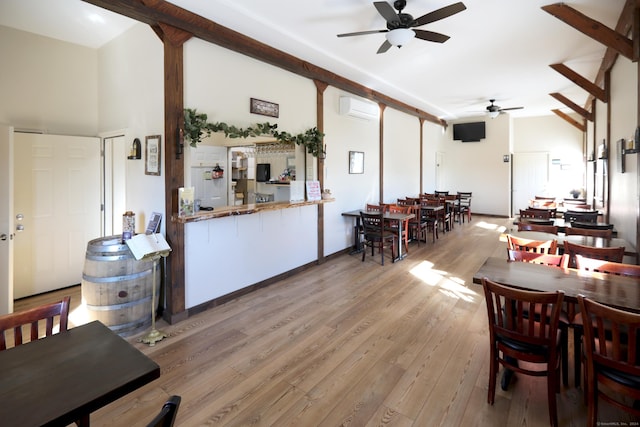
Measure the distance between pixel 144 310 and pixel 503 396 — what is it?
304 cm

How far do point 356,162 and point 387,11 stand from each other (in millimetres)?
3161

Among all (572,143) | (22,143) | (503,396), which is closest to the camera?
(503,396)

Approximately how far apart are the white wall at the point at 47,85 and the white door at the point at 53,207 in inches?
9.2

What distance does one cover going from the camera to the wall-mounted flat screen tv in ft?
34.0

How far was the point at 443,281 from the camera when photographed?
14.7ft

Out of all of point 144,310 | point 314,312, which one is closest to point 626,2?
point 314,312

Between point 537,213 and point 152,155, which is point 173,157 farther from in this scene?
point 537,213

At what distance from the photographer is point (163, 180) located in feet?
10.9

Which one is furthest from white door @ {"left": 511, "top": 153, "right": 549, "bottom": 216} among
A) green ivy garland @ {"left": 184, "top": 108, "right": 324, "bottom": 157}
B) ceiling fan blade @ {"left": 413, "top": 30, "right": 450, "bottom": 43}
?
ceiling fan blade @ {"left": 413, "top": 30, "right": 450, "bottom": 43}

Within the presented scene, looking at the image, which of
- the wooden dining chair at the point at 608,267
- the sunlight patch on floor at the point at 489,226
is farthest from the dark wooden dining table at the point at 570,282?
the sunlight patch on floor at the point at 489,226

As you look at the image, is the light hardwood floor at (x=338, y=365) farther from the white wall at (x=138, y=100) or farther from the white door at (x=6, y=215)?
the white wall at (x=138, y=100)

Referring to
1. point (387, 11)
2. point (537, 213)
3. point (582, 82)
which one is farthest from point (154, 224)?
point (582, 82)

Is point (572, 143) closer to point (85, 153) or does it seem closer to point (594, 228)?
point (594, 228)

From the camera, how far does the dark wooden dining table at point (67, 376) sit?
1043 mm
